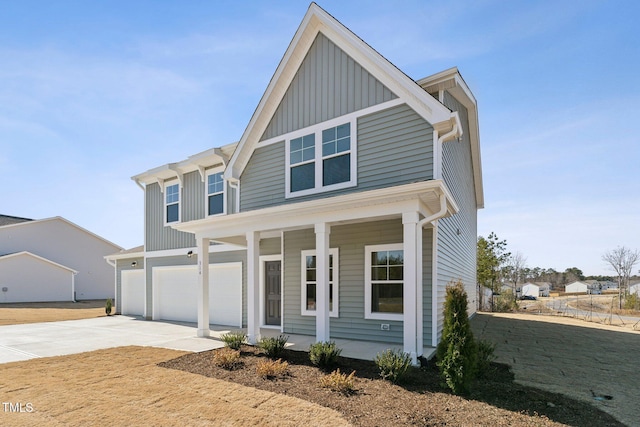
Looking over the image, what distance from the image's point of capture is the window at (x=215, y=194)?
13.1 m

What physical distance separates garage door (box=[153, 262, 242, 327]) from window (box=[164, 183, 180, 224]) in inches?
81.5

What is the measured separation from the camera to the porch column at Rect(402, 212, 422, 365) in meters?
6.54

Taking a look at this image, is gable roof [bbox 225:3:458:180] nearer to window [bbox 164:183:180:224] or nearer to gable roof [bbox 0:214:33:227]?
window [bbox 164:183:180:224]

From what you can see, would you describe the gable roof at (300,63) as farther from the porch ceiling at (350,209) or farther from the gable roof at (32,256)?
the gable roof at (32,256)

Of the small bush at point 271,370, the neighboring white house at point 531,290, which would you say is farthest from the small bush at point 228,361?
the neighboring white house at point 531,290

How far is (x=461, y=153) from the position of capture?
12195mm

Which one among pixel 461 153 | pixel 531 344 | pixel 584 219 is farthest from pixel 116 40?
pixel 584 219

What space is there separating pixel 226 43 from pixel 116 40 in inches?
114

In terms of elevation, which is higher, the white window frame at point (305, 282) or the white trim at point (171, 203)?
the white trim at point (171, 203)

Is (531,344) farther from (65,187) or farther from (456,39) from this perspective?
(65,187)

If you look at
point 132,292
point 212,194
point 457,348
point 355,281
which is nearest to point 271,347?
point 355,281

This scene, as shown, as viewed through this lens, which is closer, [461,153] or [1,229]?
[461,153]

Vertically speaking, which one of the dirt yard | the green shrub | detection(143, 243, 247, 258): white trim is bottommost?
the dirt yard

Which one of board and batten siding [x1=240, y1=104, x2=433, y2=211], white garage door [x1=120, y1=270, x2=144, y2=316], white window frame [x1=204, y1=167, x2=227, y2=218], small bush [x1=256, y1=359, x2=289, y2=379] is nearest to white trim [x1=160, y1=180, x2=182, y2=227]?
white window frame [x1=204, y1=167, x2=227, y2=218]
